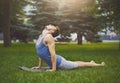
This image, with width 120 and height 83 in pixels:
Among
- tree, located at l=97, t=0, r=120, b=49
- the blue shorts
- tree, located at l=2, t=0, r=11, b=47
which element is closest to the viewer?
the blue shorts

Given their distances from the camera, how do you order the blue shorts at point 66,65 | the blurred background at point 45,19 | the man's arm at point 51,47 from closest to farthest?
the man's arm at point 51,47
the blue shorts at point 66,65
the blurred background at point 45,19

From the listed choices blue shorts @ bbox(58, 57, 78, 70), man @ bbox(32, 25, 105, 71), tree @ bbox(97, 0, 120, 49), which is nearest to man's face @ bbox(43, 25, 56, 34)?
man @ bbox(32, 25, 105, 71)

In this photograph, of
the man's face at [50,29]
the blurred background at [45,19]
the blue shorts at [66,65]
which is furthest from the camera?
the blurred background at [45,19]

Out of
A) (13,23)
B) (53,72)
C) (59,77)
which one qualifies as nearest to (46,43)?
(53,72)

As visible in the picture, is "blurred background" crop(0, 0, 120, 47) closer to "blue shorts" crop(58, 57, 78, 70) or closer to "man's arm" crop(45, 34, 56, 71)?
"blue shorts" crop(58, 57, 78, 70)

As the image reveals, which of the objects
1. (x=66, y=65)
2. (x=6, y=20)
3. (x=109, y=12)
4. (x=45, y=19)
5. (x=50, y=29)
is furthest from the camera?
(x=45, y=19)

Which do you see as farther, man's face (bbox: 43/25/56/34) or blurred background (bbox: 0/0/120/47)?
blurred background (bbox: 0/0/120/47)

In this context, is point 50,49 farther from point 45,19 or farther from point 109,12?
point 45,19

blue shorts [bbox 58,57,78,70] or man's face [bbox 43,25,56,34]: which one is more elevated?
man's face [bbox 43,25,56,34]

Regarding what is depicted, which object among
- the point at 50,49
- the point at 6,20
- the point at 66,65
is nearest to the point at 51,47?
the point at 50,49

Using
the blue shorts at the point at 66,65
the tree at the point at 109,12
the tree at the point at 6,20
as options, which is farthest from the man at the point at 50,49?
the tree at the point at 6,20

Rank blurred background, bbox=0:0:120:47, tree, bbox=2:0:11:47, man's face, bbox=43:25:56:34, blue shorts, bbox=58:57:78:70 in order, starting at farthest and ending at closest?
blurred background, bbox=0:0:120:47, tree, bbox=2:0:11:47, blue shorts, bbox=58:57:78:70, man's face, bbox=43:25:56:34

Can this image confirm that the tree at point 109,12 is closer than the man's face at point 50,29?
No

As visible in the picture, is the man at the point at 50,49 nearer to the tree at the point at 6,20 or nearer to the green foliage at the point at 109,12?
the green foliage at the point at 109,12
